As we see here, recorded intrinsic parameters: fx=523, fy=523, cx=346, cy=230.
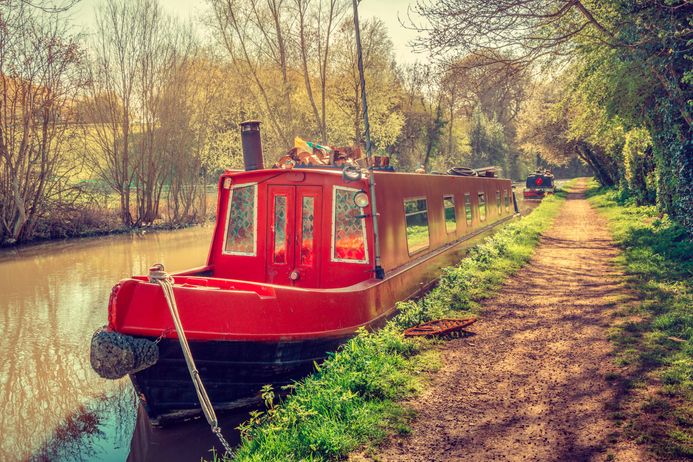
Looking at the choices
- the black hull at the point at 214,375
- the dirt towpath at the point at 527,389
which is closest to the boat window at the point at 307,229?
the black hull at the point at 214,375

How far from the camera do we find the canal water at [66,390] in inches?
184

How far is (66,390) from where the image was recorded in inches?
237

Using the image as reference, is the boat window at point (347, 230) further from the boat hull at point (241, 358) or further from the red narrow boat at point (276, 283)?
the boat hull at point (241, 358)

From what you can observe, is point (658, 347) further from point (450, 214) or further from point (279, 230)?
point (450, 214)

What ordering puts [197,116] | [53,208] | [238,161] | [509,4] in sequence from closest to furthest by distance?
[509,4] < [53,208] < [197,116] < [238,161]

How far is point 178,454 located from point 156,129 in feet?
67.3

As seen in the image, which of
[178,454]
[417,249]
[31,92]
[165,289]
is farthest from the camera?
[31,92]

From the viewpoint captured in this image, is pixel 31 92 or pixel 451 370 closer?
pixel 451 370

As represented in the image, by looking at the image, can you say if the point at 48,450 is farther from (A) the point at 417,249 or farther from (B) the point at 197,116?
(B) the point at 197,116

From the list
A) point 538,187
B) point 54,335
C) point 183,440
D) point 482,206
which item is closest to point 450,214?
point 482,206

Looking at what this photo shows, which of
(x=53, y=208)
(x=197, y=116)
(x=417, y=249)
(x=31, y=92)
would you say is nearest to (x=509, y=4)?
(x=417, y=249)

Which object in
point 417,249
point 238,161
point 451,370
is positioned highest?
point 238,161

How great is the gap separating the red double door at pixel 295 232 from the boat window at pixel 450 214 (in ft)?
12.9

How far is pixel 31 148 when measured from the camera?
57.6 feet
